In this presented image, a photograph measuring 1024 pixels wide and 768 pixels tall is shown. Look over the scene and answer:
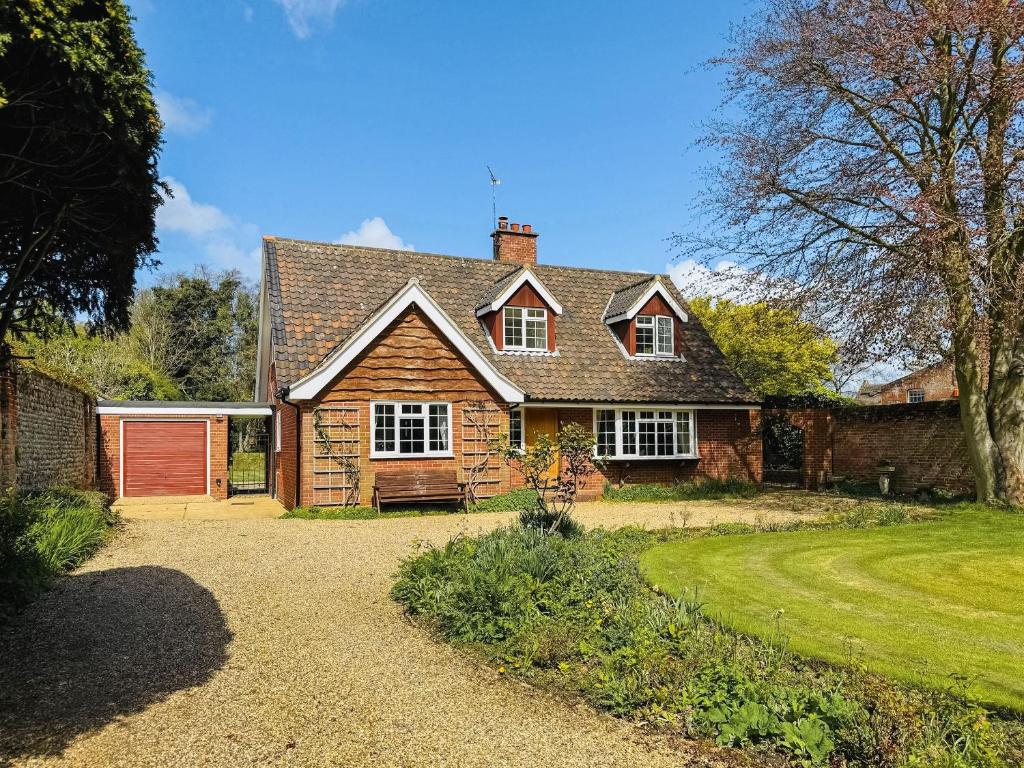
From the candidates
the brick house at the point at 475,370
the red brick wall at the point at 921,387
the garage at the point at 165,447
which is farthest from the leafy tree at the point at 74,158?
the red brick wall at the point at 921,387

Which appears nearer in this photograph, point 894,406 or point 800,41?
point 800,41

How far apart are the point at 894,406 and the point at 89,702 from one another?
863 inches

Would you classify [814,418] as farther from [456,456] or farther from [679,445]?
[456,456]

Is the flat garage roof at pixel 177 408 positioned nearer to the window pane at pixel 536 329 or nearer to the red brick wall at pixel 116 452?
the red brick wall at pixel 116 452

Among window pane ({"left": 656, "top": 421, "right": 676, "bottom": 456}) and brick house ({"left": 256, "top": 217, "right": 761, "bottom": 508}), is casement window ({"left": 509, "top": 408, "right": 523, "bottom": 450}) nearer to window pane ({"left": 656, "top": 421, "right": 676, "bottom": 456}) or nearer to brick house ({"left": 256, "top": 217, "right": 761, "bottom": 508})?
brick house ({"left": 256, "top": 217, "right": 761, "bottom": 508})

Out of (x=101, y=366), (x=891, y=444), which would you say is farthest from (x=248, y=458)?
(x=891, y=444)

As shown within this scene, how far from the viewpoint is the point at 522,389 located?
20.0 meters

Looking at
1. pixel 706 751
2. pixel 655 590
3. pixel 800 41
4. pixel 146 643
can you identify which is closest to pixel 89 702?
pixel 146 643

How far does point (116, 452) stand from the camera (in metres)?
21.9

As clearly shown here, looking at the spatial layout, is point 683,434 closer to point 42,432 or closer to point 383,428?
point 383,428

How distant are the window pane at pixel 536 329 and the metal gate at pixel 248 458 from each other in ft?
31.6

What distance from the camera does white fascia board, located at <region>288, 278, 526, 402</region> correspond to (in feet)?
55.9

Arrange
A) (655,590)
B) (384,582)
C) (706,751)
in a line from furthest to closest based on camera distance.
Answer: (384,582) → (655,590) → (706,751)

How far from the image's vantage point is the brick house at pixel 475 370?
17.7 metres
